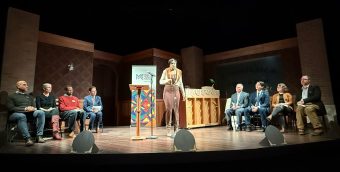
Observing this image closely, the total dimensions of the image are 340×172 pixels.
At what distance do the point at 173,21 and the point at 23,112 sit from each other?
471 cm

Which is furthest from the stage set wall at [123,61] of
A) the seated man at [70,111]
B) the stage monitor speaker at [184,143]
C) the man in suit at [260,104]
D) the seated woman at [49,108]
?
the stage monitor speaker at [184,143]

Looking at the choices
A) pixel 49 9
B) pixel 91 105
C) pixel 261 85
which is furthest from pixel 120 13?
pixel 261 85

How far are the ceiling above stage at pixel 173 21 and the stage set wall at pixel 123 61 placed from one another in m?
0.30

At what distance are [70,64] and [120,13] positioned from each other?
2.10 meters

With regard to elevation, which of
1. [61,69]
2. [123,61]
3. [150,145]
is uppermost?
[123,61]

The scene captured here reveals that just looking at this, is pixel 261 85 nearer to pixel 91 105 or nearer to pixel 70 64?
pixel 91 105

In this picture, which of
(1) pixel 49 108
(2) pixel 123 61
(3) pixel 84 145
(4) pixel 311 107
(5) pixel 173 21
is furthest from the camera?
(2) pixel 123 61

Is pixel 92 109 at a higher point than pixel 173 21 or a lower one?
lower

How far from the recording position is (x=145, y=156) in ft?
7.99

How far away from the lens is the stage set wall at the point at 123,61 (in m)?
4.56

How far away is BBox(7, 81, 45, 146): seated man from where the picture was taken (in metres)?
3.50

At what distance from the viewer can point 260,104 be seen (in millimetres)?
5027

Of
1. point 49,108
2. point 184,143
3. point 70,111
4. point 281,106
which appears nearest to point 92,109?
point 70,111

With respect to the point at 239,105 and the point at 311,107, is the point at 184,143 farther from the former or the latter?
the point at 239,105
